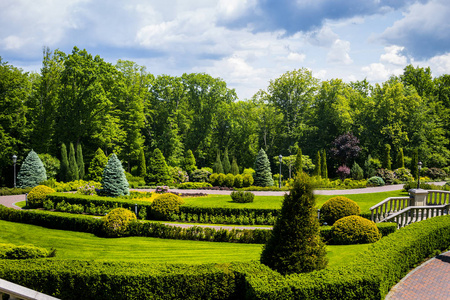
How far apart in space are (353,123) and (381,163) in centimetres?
608

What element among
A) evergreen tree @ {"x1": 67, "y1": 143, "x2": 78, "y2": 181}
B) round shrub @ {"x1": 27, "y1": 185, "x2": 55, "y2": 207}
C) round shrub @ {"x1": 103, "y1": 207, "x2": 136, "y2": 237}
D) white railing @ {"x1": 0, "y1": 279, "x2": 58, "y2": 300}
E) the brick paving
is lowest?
the brick paving

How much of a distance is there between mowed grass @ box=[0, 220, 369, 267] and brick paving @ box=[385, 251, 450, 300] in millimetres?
1509

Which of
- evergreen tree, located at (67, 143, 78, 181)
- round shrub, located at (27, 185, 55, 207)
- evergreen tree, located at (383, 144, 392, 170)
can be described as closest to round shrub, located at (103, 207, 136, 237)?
round shrub, located at (27, 185, 55, 207)

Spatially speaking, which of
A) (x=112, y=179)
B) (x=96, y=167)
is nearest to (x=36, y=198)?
(x=112, y=179)

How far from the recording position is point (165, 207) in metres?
19.3

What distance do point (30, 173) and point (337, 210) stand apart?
87.6ft

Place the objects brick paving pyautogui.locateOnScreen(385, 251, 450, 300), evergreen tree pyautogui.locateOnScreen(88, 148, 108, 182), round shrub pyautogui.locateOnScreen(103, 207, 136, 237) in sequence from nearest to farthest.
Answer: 1. brick paving pyautogui.locateOnScreen(385, 251, 450, 300)
2. round shrub pyautogui.locateOnScreen(103, 207, 136, 237)
3. evergreen tree pyautogui.locateOnScreen(88, 148, 108, 182)

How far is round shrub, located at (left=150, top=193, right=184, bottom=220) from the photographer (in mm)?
19281

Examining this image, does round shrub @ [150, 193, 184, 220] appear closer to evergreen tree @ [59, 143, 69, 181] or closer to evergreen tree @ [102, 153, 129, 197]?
evergreen tree @ [102, 153, 129, 197]

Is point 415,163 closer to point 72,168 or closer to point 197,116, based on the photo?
point 197,116

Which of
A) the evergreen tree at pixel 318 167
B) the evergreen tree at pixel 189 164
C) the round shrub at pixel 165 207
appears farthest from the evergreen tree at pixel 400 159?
the round shrub at pixel 165 207

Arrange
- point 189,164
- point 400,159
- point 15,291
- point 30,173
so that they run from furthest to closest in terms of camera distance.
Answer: point 189,164
point 400,159
point 30,173
point 15,291

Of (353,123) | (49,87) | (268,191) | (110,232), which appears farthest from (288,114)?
(110,232)

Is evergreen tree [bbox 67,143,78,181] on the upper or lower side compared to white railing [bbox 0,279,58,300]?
upper
